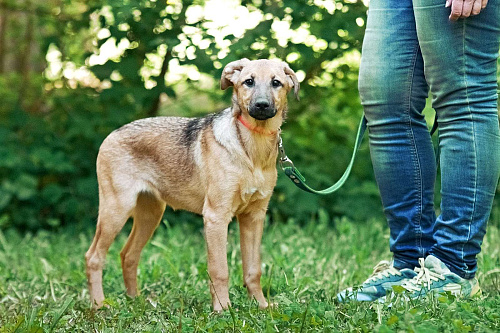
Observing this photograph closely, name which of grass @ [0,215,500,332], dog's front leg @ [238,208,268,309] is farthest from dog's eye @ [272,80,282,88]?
grass @ [0,215,500,332]

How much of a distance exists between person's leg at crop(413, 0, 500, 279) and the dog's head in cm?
79

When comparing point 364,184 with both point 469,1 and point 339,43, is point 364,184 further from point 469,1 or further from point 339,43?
point 469,1

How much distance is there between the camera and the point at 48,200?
666 cm

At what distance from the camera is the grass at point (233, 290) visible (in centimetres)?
262

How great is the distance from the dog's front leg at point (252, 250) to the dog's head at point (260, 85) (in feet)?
1.92

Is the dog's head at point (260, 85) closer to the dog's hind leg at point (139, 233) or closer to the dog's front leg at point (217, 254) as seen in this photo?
the dog's front leg at point (217, 254)

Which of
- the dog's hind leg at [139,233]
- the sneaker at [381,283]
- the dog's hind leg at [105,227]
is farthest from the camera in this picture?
the dog's hind leg at [139,233]

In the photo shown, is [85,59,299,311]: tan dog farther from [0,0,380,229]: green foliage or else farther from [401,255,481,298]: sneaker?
[0,0,380,229]: green foliage

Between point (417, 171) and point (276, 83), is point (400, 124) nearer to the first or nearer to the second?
point (417, 171)

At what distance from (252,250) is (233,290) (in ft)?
0.79

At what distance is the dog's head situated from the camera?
10.8ft

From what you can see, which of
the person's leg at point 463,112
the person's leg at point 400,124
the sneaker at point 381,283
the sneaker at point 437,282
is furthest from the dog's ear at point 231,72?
the sneaker at point 437,282

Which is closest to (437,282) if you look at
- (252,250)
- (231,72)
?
(252,250)

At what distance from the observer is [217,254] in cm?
337
